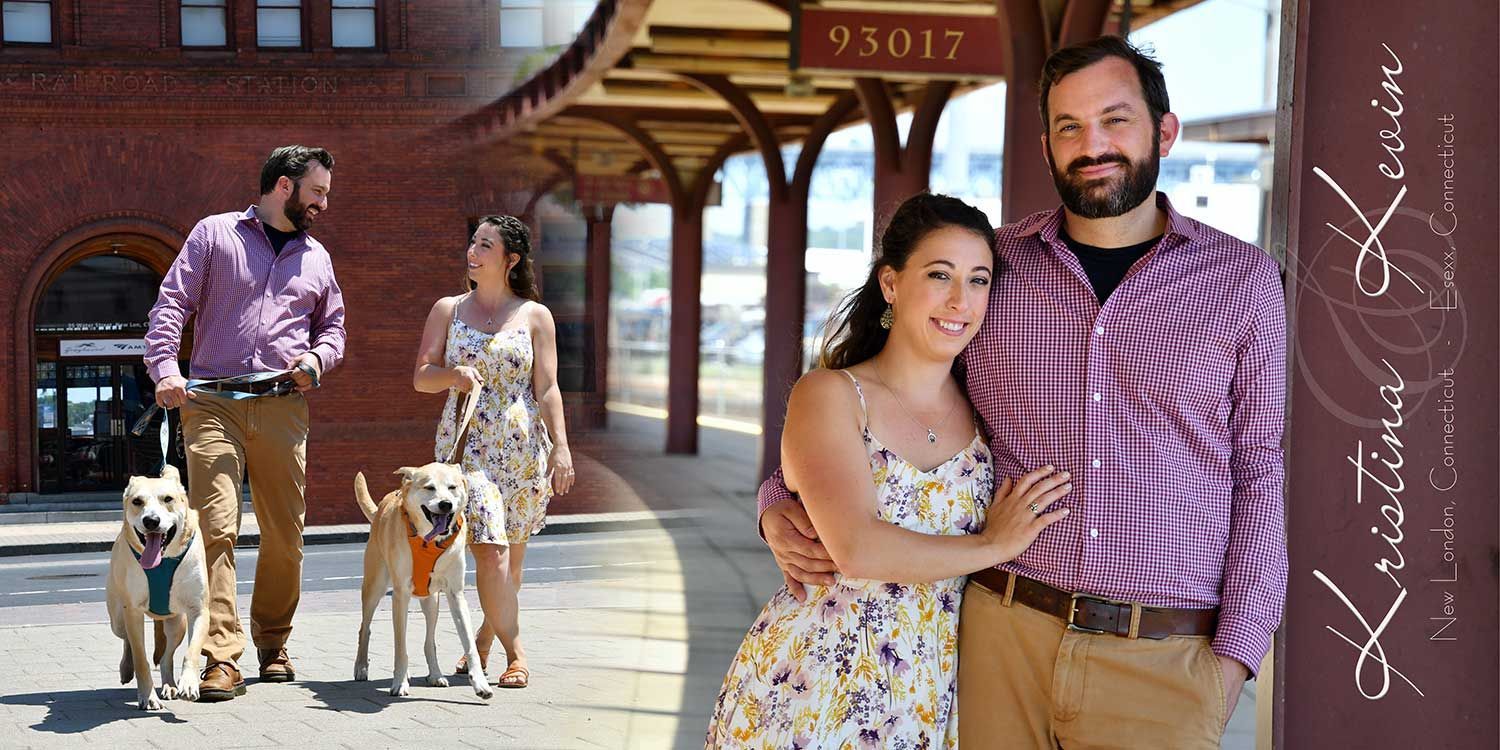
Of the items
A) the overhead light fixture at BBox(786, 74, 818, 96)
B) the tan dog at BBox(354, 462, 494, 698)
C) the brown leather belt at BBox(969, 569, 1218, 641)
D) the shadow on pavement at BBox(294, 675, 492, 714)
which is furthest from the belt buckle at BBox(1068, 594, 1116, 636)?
the overhead light fixture at BBox(786, 74, 818, 96)

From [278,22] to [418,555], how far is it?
1.36 metres

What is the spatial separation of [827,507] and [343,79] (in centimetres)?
193

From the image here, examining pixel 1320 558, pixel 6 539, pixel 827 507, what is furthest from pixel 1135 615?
pixel 6 539

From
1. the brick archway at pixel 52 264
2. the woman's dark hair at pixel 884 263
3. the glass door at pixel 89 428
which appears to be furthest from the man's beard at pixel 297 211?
the woman's dark hair at pixel 884 263

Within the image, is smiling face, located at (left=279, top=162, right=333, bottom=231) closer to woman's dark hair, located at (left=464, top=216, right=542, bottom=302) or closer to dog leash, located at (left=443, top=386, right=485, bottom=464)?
woman's dark hair, located at (left=464, top=216, right=542, bottom=302)

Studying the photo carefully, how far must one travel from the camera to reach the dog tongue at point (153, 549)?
11.9 feet

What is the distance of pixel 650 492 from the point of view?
5285 mm

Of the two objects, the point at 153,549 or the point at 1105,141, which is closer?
the point at 1105,141

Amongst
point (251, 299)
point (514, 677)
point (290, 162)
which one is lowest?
point (514, 677)

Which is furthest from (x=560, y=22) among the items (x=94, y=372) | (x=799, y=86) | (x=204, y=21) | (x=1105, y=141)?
(x=799, y=86)

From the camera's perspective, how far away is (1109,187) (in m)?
2.77

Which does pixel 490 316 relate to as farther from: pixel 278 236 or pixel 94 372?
pixel 94 372

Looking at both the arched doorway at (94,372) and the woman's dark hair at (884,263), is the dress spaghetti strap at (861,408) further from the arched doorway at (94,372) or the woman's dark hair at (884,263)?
the arched doorway at (94,372)

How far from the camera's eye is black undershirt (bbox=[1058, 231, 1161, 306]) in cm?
281
